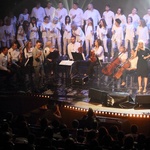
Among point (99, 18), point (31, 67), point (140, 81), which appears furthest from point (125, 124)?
point (99, 18)

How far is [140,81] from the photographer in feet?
53.3

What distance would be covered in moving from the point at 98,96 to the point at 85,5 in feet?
25.6

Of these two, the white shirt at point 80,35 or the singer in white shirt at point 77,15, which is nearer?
the white shirt at point 80,35

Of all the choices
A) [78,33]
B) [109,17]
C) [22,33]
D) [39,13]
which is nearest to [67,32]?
[78,33]

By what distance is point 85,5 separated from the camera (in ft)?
67.9

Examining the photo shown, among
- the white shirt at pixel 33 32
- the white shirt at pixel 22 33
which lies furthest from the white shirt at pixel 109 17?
the white shirt at pixel 22 33

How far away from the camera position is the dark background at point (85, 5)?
1979 cm

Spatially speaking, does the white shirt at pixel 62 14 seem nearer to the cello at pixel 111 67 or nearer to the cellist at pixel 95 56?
the cellist at pixel 95 56

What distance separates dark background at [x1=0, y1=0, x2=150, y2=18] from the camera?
19.8 meters

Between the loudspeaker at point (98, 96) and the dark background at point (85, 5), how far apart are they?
266 inches

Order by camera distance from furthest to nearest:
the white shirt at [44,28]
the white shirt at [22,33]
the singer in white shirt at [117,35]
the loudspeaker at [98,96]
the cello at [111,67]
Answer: the white shirt at [22,33] → the white shirt at [44,28] → the singer in white shirt at [117,35] → the cello at [111,67] → the loudspeaker at [98,96]

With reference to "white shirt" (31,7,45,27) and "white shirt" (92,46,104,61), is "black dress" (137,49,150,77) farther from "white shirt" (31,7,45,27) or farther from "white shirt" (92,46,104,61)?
"white shirt" (31,7,45,27)

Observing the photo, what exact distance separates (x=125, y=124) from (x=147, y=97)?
5.68 feet

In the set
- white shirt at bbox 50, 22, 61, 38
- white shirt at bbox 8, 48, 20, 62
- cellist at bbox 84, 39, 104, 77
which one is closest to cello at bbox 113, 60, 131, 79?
cellist at bbox 84, 39, 104, 77
